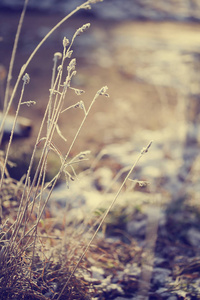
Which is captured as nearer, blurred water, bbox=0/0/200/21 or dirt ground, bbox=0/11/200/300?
dirt ground, bbox=0/11/200/300

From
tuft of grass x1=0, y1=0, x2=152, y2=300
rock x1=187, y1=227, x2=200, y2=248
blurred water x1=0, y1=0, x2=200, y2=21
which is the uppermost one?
blurred water x1=0, y1=0, x2=200, y2=21

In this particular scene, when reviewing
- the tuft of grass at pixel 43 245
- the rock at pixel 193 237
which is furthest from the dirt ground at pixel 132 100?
the tuft of grass at pixel 43 245

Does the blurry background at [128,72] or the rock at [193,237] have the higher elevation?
the blurry background at [128,72]

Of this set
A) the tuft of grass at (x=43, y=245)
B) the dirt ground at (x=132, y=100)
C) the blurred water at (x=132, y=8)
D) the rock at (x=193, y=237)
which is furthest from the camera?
the blurred water at (x=132, y=8)

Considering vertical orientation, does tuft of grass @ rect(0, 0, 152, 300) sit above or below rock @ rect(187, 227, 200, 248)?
above

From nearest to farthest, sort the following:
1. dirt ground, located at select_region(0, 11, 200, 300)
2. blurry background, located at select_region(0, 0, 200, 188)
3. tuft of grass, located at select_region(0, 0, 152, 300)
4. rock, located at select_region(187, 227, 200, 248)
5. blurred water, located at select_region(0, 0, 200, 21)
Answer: tuft of grass, located at select_region(0, 0, 152, 300) → rock, located at select_region(187, 227, 200, 248) → dirt ground, located at select_region(0, 11, 200, 300) → blurry background, located at select_region(0, 0, 200, 188) → blurred water, located at select_region(0, 0, 200, 21)

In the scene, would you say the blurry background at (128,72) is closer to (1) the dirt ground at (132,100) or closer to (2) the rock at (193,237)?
(1) the dirt ground at (132,100)

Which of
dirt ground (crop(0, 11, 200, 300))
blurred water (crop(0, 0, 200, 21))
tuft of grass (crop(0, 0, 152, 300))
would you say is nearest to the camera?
tuft of grass (crop(0, 0, 152, 300))

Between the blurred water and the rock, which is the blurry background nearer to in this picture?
the blurred water

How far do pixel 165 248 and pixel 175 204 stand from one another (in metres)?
0.39

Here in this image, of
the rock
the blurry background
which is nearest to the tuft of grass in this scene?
the rock

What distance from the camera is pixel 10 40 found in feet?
18.4

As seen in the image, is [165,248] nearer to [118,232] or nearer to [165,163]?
[118,232]

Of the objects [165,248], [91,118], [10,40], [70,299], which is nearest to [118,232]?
[165,248]
